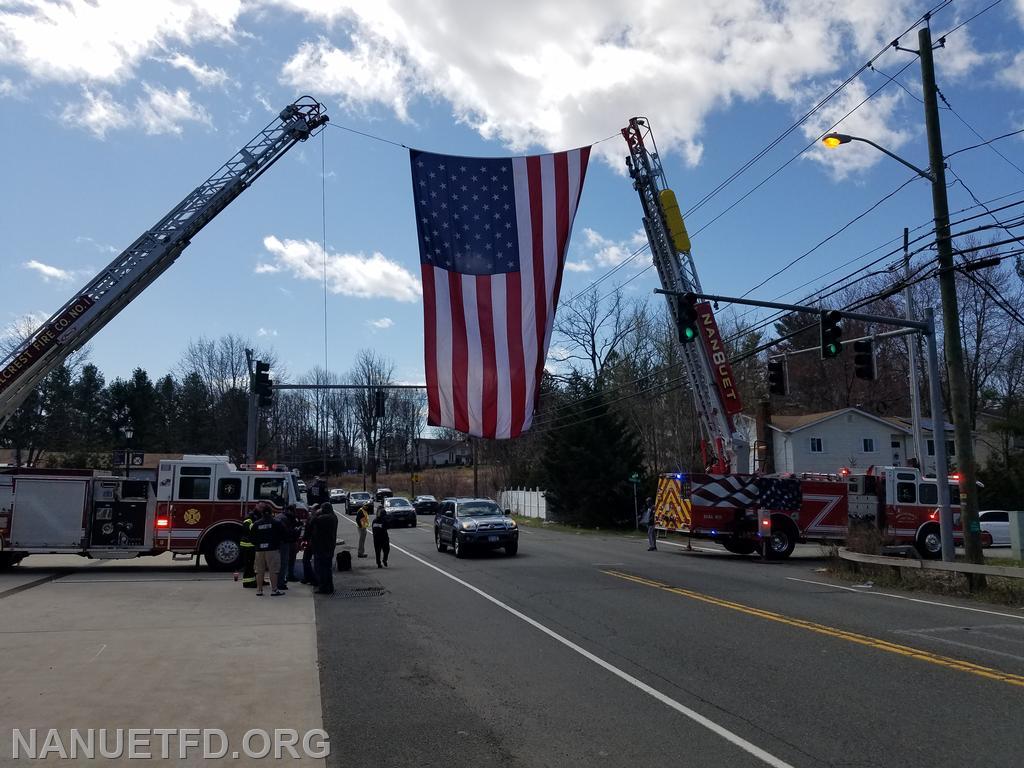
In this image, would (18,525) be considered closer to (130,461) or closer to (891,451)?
(130,461)

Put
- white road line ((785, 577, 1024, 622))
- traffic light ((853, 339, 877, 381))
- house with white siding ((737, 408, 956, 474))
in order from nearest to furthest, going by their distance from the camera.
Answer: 1. white road line ((785, 577, 1024, 622))
2. traffic light ((853, 339, 877, 381))
3. house with white siding ((737, 408, 956, 474))

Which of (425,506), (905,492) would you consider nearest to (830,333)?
(905,492)

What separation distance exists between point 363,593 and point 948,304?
13537 millimetres

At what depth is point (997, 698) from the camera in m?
7.48

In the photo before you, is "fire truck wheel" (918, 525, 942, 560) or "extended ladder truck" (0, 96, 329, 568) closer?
"extended ladder truck" (0, 96, 329, 568)

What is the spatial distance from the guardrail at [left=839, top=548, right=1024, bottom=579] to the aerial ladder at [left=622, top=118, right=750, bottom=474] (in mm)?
6202

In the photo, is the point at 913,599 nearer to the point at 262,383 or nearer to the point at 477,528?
the point at 477,528

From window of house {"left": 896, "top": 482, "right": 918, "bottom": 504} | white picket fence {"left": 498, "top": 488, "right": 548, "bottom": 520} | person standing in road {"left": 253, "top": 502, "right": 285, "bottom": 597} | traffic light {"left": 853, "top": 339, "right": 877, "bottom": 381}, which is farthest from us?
white picket fence {"left": 498, "top": 488, "right": 548, "bottom": 520}

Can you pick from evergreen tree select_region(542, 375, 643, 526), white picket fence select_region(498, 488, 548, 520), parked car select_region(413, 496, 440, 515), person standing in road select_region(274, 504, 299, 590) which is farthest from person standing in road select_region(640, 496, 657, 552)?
parked car select_region(413, 496, 440, 515)

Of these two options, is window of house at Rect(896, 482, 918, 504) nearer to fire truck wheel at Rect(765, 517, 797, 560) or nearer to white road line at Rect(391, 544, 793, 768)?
fire truck wheel at Rect(765, 517, 797, 560)

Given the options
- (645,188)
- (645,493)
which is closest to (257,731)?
(645,188)

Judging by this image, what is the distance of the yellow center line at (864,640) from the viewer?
28.0ft

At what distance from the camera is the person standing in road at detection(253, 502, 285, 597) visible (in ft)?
50.0

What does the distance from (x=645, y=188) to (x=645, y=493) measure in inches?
838
